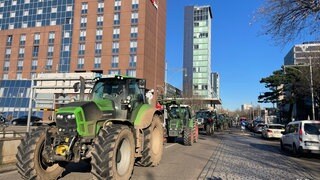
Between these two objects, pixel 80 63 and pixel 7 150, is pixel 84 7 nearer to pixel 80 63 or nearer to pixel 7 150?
pixel 80 63

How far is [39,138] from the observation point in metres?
8.91

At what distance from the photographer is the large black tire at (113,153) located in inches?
329

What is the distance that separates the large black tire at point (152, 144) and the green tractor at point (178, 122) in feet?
29.1

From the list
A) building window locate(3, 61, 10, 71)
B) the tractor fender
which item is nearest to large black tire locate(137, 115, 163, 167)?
the tractor fender

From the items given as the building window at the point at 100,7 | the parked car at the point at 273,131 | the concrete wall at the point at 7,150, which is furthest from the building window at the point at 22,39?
the concrete wall at the point at 7,150

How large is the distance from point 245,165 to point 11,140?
8598mm

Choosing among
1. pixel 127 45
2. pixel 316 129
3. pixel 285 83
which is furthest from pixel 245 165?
pixel 127 45

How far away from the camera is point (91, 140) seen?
9.34 metres

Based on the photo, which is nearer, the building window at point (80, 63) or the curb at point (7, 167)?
the curb at point (7, 167)

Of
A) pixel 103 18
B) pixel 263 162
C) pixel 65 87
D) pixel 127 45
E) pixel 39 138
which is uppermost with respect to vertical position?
pixel 103 18

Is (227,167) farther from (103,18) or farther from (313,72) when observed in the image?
(103,18)

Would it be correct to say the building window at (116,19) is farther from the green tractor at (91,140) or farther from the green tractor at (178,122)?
the green tractor at (91,140)

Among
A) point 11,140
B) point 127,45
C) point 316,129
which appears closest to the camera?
point 11,140

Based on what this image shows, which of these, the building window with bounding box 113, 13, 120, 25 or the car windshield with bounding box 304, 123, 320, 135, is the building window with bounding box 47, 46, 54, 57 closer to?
the building window with bounding box 113, 13, 120, 25
